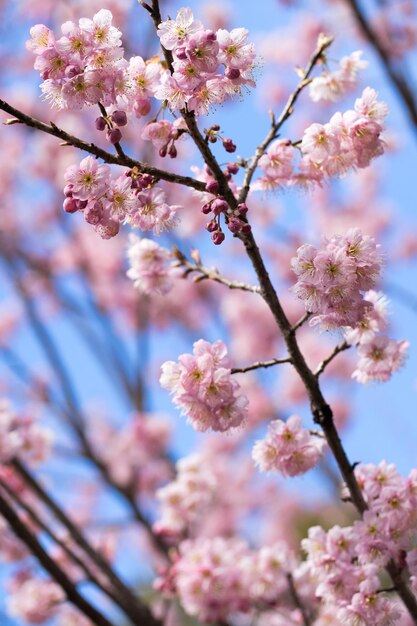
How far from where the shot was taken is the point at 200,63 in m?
2.11

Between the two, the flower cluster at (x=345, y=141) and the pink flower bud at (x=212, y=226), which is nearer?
the pink flower bud at (x=212, y=226)

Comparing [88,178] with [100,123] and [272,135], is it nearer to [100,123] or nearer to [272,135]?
[100,123]

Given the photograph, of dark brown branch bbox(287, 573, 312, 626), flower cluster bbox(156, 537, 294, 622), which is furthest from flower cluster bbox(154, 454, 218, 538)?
dark brown branch bbox(287, 573, 312, 626)

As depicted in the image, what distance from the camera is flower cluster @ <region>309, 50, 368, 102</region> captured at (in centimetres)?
286

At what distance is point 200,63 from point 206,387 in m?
0.94

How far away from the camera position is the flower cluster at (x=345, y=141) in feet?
8.03

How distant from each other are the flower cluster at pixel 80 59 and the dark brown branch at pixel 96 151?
12cm

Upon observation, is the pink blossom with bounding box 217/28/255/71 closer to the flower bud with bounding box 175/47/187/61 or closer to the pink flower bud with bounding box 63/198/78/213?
the flower bud with bounding box 175/47/187/61

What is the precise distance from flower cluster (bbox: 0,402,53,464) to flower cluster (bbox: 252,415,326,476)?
181 centimetres

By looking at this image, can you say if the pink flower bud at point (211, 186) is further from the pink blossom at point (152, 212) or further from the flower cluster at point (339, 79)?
the flower cluster at point (339, 79)

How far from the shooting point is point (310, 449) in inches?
102

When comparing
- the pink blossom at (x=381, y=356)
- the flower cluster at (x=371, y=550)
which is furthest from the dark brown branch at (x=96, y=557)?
the pink blossom at (x=381, y=356)

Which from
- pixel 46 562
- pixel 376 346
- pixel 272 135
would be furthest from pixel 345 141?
pixel 46 562

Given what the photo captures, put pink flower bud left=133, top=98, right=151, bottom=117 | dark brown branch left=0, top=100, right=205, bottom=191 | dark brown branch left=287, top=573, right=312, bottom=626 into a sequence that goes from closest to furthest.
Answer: dark brown branch left=0, top=100, right=205, bottom=191
pink flower bud left=133, top=98, right=151, bottom=117
dark brown branch left=287, top=573, right=312, bottom=626
